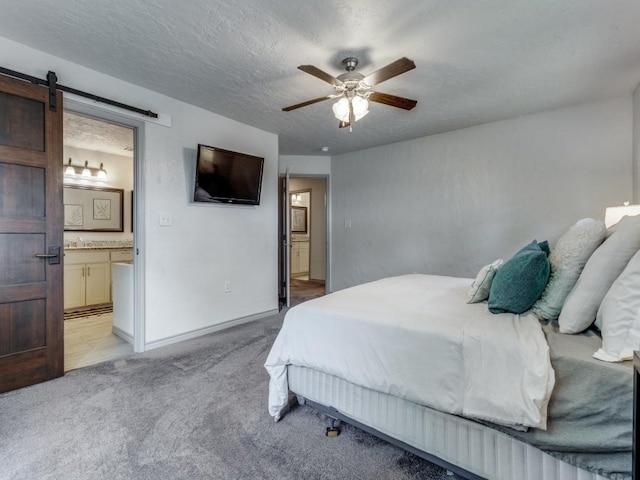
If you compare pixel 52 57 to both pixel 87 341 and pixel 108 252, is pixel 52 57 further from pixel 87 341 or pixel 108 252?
pixel 108 252

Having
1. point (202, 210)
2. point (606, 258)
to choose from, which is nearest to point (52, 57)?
point (202, 210)

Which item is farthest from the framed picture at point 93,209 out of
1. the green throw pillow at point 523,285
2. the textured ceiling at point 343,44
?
the green throw pillow at point 523,285

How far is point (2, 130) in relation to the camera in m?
2.05

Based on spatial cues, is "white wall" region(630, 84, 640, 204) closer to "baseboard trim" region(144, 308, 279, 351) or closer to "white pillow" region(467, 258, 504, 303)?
"white pillow" region(467, 258, 504, 303)

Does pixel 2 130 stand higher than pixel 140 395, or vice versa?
pixel 2 130

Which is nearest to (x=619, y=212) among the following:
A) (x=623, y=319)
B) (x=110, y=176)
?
(x=623, y=319)

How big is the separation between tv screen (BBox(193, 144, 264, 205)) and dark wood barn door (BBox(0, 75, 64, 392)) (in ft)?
3.68

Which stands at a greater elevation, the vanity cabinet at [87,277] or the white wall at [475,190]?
the white wall at [475,190]

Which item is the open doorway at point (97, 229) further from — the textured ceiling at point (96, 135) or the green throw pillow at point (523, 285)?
the green throw pillow at point (523, 285)

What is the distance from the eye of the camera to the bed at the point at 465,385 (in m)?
1.06

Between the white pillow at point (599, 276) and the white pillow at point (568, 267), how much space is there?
0.42 ft

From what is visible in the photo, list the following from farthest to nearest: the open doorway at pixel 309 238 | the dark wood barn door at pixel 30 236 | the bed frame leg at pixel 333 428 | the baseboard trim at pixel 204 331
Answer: the open doorway at pixel 309 238, the baseboard trim at pixel 204 331, the dark wood barn door at pixel 30 236, the bed frame leg at pixel 333 428

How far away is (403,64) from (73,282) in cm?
489

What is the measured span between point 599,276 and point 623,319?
0.24m
